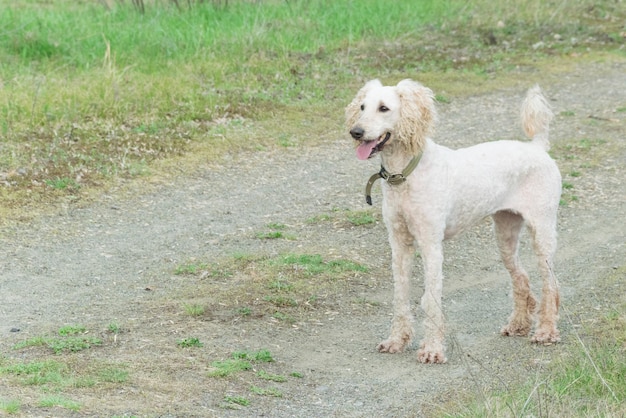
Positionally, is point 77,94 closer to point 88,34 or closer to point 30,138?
point 30,138

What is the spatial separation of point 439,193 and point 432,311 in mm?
674

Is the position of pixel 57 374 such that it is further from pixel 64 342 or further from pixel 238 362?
pixel 238 362

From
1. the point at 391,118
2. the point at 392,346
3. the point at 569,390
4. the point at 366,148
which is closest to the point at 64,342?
the point at 392,346

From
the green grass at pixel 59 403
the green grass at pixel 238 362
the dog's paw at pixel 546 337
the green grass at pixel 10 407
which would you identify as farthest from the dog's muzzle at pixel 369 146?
the green grass at pixel 10 407

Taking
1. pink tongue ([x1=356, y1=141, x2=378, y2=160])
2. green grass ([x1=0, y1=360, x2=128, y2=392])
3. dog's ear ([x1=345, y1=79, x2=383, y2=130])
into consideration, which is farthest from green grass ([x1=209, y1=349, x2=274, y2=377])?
dog's ear ([x1=345, y1=79, x2=383, y2=130])

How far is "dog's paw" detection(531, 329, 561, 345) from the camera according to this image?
6.50 meters

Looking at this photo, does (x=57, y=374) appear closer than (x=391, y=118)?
Yes

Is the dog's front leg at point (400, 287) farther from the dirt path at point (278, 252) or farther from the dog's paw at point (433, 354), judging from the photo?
the dog's paw at point (433, 354)

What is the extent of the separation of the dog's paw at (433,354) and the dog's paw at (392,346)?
0.22 metres

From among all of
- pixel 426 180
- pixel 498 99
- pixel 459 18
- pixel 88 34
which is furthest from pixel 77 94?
pixel 459 18

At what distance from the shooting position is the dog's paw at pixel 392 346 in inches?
250

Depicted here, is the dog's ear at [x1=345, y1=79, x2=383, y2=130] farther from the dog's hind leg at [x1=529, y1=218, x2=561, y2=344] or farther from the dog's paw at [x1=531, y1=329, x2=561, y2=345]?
the dog's paw at [x1=531, y1=329, x2=561, y2=345]

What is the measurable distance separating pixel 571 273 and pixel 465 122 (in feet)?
16.1

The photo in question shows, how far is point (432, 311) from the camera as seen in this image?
6133mm
